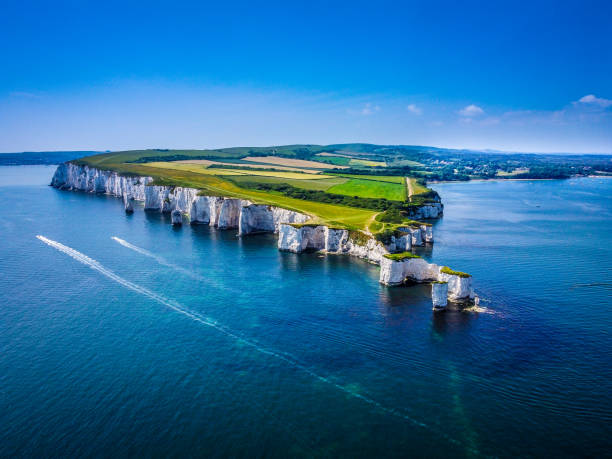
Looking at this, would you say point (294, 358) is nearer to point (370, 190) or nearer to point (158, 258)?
point (158, 258)

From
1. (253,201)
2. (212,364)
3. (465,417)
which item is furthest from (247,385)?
(253,201)

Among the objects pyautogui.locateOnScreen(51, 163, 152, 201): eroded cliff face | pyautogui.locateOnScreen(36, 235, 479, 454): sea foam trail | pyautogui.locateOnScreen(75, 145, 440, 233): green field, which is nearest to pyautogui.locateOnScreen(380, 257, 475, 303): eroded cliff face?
pyautogui.locateOnScreen(75, 145, 440, 233): green field

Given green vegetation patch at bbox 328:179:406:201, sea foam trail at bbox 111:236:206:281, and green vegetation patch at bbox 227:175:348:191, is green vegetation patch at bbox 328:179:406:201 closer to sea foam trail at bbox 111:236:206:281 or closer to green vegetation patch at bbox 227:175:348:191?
green vegetation patch at bbox 227:175:348:191

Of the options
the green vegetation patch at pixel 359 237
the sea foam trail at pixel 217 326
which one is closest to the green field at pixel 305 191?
the green vegetation patch at pixel 359 237

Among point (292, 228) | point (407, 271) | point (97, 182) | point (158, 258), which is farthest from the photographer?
point (97, 182)

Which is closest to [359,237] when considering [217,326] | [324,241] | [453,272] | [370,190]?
[324,241]

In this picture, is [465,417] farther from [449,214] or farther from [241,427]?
[449,214]
